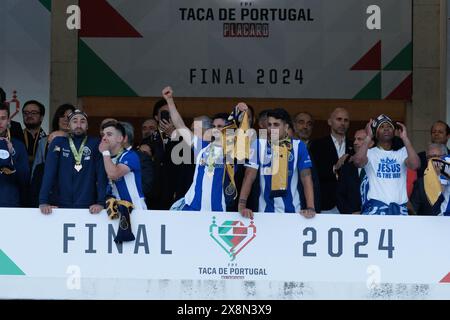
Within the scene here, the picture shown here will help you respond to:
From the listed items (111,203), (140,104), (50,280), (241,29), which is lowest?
(50,280)

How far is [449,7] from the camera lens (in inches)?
583

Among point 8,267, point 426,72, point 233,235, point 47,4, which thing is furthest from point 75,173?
point 426,72

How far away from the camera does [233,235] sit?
9625mm

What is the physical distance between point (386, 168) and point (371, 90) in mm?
4987

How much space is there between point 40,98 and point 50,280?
5.33 meters

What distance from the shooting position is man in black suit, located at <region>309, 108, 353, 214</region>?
36.3ft

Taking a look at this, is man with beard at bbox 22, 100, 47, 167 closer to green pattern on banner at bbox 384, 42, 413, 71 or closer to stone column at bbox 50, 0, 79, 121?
stone column at bbox 50, 0, 79, 121

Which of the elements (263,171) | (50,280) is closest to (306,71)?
(263,171)

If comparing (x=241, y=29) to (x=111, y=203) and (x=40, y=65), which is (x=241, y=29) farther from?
(x=111, y=203)

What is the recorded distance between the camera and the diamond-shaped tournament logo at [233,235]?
31.6ft

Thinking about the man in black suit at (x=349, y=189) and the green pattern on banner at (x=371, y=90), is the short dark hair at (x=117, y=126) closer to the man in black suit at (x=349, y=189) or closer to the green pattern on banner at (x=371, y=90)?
the man in black suit at (x=349, y=189)

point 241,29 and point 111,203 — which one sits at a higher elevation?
point 241,29

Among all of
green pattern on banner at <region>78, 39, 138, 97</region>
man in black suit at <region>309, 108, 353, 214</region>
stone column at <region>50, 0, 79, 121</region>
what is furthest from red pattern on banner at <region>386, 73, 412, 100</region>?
stone column at <region>50, 0, 79, 121</region>

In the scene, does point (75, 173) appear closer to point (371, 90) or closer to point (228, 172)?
point (228, 172)
